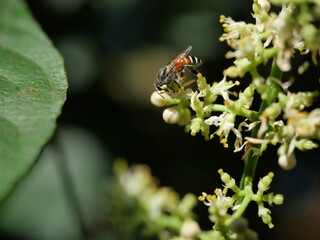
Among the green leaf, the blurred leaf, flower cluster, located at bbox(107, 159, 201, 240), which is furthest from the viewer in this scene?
the blurred leaf

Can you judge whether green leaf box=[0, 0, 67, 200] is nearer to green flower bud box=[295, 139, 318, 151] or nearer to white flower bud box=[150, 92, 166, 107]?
white flower bud box=[150, 92, 166, 107]

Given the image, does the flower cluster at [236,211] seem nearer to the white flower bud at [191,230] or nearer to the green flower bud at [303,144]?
the white flower bud at [191,230]

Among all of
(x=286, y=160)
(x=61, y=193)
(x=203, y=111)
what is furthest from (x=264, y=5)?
(x=61, y=193)

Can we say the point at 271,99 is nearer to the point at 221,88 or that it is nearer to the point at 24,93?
the point at 221,88

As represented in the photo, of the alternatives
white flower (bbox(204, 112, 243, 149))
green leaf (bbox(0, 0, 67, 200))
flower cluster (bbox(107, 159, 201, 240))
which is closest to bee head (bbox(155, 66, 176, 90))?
white flower (bbox(204, 112, 243, 149))

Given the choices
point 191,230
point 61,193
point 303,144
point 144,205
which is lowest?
point 191,230

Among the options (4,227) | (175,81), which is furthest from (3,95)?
(4,227)
